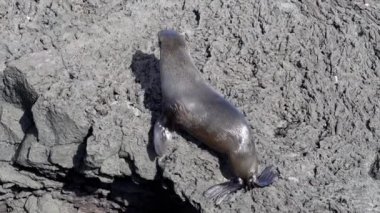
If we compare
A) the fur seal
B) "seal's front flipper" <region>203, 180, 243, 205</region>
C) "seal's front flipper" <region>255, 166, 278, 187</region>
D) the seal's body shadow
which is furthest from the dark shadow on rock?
"seal's front flipper" <region>255, 166, 278, 187</region>

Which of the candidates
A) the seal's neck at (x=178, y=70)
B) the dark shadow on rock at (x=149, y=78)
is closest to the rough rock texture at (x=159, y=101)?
the dark shadow on rock at (x=149, y=78)

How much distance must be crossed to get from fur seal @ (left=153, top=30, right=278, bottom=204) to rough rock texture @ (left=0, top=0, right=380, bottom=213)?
76 mm

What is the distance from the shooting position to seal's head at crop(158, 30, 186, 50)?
441 centimetres

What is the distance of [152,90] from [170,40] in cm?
32

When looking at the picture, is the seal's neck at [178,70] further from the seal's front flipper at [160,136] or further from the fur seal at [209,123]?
the seal's front flipper at [160,136]

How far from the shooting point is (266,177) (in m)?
4.03

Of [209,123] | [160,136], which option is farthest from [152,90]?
[209,123]

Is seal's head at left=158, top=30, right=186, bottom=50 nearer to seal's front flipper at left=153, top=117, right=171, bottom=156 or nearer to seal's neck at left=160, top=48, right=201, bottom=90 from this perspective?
seal's neck at left=160, top=48, right=201, bottom=90

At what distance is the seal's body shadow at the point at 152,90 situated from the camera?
13.6 ft

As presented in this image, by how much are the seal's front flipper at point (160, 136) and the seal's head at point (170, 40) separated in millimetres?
472

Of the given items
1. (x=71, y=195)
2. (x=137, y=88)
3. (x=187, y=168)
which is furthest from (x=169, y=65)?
(x=71, y=195)

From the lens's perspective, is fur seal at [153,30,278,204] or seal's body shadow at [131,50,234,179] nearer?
fur seal at [153,30,278,204]

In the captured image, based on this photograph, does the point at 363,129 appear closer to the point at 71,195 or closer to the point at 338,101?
the point at 338,101

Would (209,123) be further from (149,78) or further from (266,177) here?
(149,78)
